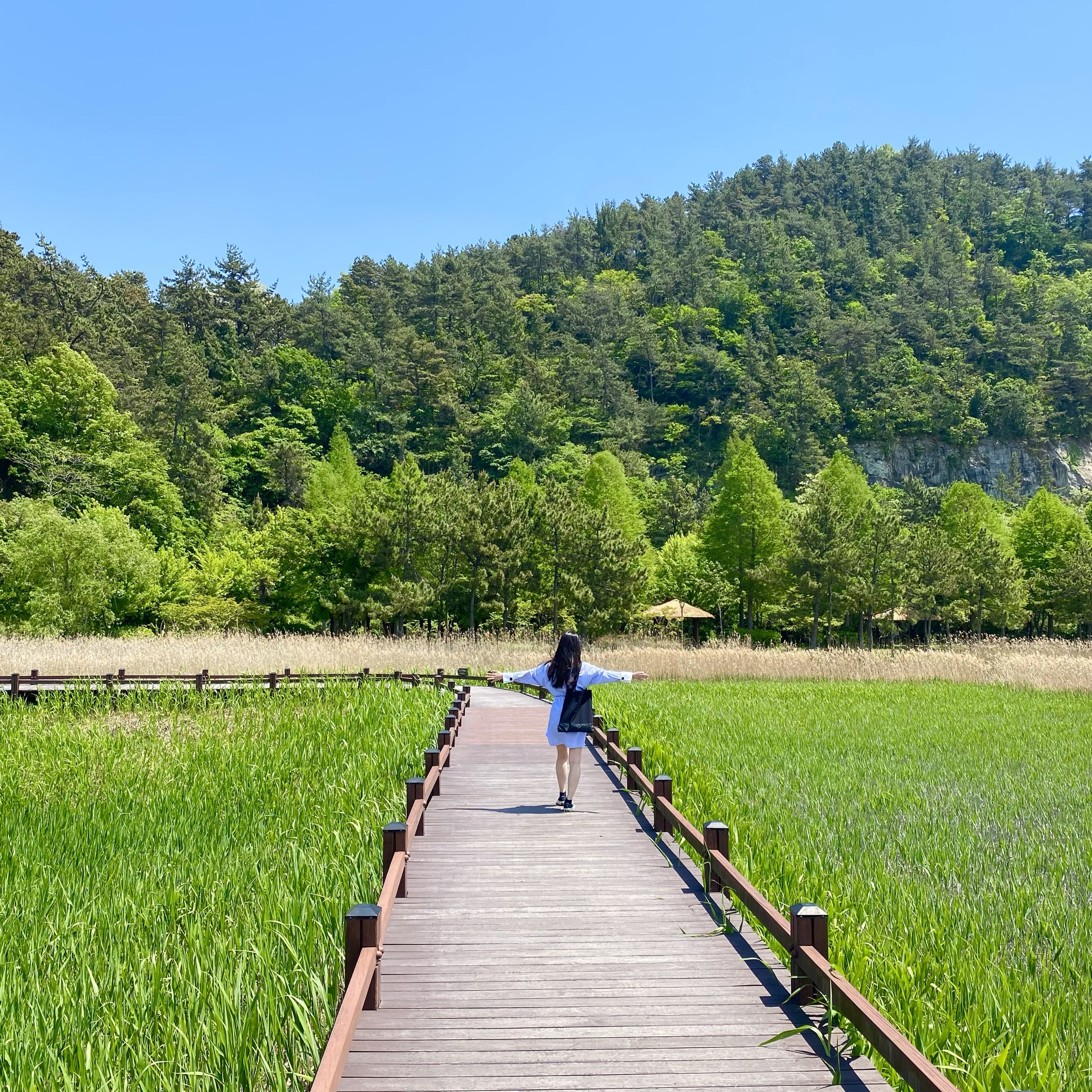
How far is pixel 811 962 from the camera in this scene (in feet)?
14.8

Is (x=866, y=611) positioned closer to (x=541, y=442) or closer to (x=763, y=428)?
(x=541, y=442)

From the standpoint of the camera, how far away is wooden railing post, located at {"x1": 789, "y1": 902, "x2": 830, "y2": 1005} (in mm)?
4680

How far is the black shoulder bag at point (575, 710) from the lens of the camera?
861cm

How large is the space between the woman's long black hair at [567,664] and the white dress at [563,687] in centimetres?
6

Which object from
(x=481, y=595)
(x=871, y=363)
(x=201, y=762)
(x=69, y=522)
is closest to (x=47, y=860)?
(x=201, y=762)

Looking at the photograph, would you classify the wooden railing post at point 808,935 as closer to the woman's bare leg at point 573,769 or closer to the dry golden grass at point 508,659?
the woman's bare leg at point 573,769

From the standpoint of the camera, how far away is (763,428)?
84812 mm

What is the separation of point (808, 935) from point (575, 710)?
161 inches

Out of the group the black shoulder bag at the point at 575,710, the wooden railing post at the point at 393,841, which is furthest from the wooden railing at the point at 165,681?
the wooden railing post at the point at 393,841

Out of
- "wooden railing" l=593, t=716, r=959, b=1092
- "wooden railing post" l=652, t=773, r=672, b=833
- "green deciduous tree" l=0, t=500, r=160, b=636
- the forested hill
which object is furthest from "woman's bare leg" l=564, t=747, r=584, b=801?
the forested hill

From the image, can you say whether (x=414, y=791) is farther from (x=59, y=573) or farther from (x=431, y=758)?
(x=59, y=573)

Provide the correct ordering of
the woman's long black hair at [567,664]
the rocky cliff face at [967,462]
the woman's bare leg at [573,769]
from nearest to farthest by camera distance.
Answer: the woman's long black hair at [567,664], the woman's bare leg at [573,769], the rocky cliff face at [967,462]

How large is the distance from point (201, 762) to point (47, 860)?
4.59 m

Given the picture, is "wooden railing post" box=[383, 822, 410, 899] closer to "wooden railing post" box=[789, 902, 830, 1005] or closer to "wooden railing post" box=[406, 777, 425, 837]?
"wooden railing post" box=[406, 777, 425, 837]
